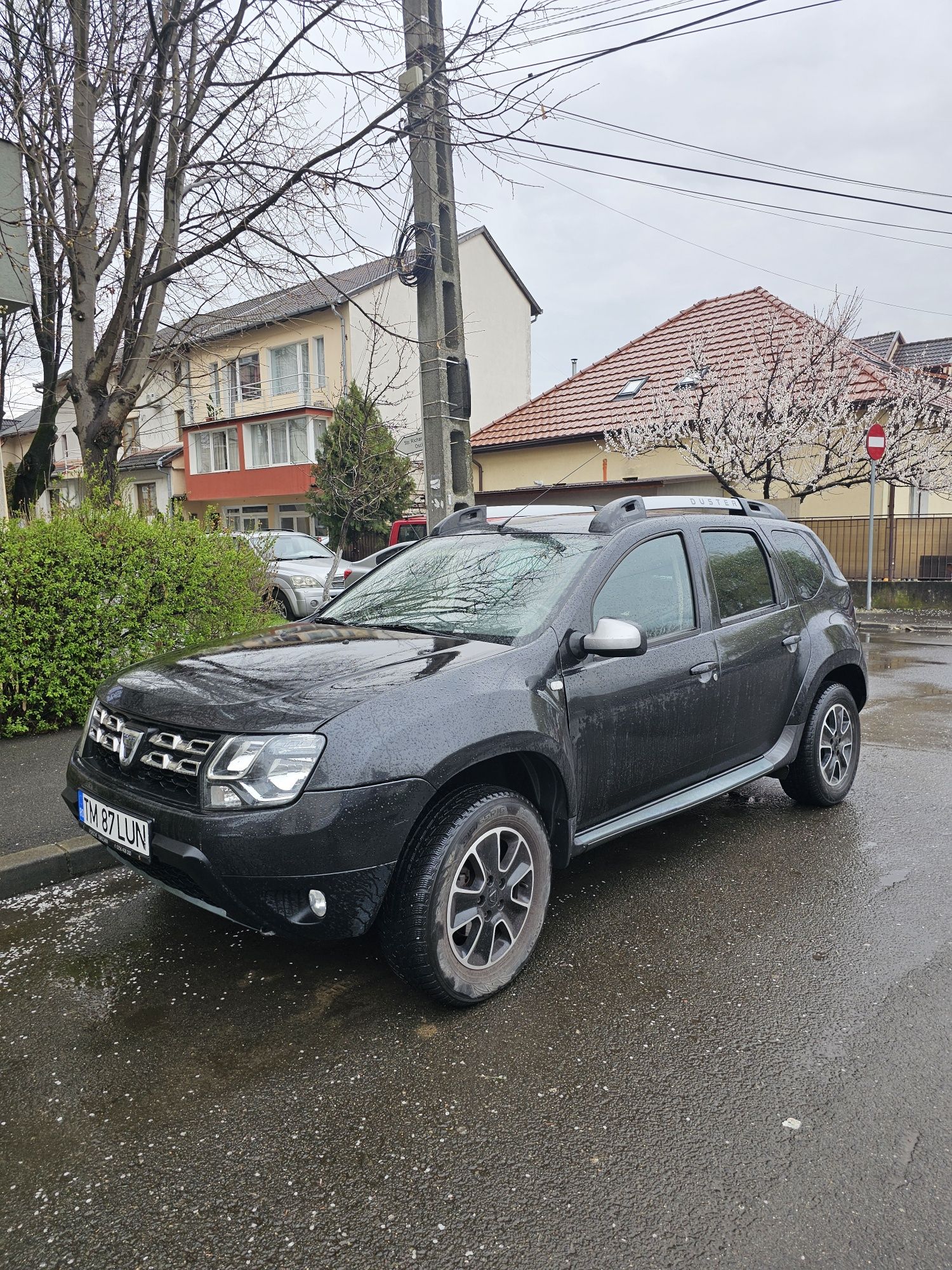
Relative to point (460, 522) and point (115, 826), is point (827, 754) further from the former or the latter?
point (115, 826)

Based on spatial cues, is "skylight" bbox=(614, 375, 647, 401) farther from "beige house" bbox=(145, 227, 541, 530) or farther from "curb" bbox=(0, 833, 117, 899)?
"curb" bbox=(0, 833, 117, 899)

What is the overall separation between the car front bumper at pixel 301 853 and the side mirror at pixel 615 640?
89cm

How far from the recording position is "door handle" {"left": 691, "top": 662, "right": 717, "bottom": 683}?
3.97 meters

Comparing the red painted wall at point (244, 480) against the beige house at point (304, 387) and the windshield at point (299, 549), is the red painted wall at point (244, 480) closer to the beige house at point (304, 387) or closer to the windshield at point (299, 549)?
the beige house at point (304, 387)

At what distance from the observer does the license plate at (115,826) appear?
2943 mm

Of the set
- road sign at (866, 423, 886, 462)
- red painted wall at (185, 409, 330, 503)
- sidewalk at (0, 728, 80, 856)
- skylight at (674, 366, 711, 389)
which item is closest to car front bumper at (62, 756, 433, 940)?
sidewalk at (0, 728, 80, 856)

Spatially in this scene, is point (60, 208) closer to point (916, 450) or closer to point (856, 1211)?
point (856, 1211)

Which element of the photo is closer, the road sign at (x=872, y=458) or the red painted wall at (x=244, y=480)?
the road sign at (x=872, y=458)

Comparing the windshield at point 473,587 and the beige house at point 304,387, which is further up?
the beige house at point 304,387

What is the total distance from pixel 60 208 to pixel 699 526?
28.4 feet

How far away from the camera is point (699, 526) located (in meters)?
4.33

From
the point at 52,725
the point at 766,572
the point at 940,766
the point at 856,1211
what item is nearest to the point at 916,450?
the point at 940,766

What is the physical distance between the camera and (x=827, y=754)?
502 centimetres

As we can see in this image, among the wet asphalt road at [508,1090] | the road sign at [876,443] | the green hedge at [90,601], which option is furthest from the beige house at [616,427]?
the wet asphalt road at [508,1090]
